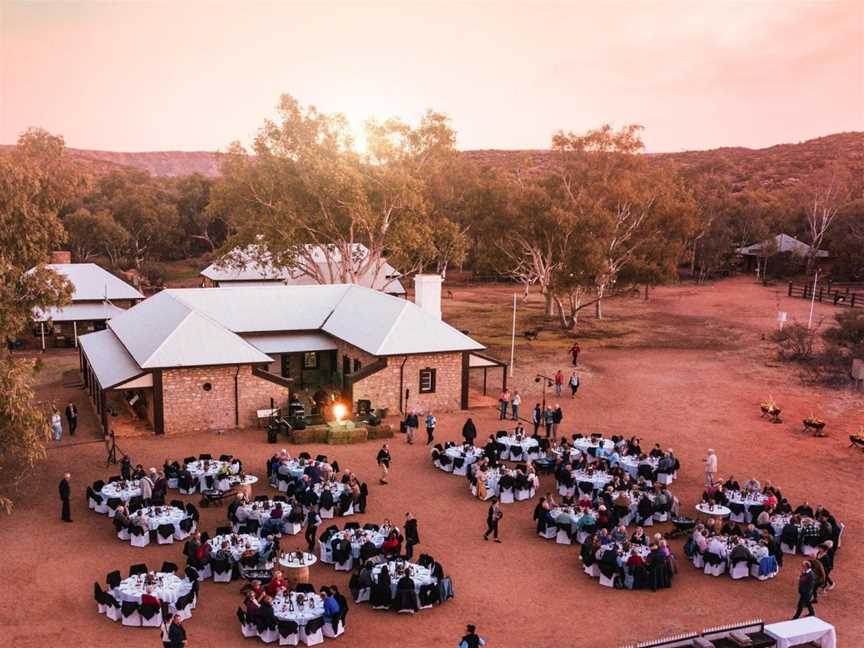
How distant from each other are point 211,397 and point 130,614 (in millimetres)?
13851

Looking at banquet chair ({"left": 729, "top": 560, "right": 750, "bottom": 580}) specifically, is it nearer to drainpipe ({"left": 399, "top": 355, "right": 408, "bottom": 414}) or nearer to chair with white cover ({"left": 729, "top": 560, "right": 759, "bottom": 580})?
chair with white cover ({"left": 729, "top": 560, "right": 759, "bottom": 580})

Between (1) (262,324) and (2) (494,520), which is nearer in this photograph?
(2) (494,520)

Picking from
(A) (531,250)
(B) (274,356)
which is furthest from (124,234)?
(B) (274,356)

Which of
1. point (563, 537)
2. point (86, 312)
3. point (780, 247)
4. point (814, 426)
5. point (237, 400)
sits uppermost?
point (780, 247)

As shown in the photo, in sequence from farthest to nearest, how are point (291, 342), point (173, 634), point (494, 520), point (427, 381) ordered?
point (291, 342) < point (427, 381) < point (494, 520) < point (173, 634)

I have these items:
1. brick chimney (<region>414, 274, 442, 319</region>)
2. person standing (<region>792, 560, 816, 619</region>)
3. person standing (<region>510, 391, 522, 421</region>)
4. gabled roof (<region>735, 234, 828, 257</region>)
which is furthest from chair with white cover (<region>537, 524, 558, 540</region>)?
gabled roof (<region>735, 234, 828, 257</region>)

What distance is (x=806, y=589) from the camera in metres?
15.9

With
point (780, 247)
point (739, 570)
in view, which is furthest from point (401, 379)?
point (780, 247)

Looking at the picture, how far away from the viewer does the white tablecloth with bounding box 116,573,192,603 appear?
51.1 feet

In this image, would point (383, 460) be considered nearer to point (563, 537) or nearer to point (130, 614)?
point (563, 537)

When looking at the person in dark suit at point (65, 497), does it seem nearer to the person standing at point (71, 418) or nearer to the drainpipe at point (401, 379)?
the person standing at point (71, 418)

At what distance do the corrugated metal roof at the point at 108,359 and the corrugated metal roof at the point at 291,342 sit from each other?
5.54m

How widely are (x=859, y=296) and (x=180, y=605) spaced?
68.9m

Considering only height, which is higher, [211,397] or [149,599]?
[211,397]
